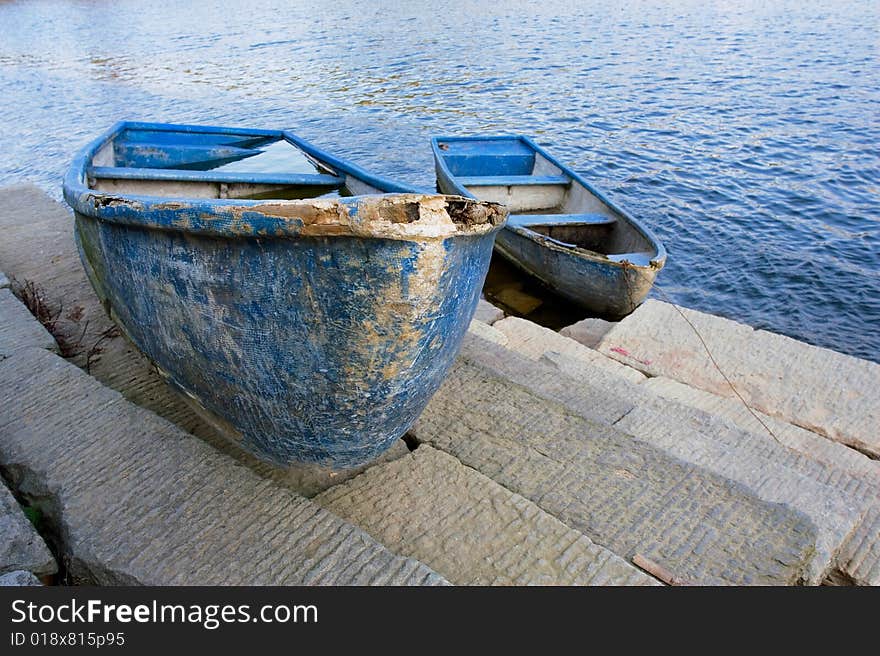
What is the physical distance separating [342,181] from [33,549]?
4.48 m

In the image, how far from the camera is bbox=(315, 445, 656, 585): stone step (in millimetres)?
2238

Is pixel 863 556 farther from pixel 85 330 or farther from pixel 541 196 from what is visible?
pixel 541 196

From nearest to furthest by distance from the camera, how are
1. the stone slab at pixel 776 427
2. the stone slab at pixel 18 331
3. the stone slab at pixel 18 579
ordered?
the stone slab at pixel 18 579, the stone slab at pixel 18 331, the stone slab at pixel 776 427

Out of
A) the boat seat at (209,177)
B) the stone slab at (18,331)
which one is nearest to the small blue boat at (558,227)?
the boat seat at (209,177)

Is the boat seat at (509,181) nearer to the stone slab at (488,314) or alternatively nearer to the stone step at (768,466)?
the stone slab at (488,314)

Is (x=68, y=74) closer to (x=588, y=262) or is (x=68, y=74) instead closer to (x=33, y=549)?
(x=588, y=262)

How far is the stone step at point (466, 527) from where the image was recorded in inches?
88.1

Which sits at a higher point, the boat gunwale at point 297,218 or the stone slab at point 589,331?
the boat gunwale at point 297,218

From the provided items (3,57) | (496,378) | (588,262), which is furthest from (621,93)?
(3,57)

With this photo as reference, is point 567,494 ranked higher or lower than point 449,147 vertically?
higher

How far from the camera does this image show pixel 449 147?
8.98 m

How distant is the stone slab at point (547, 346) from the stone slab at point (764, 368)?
23cm

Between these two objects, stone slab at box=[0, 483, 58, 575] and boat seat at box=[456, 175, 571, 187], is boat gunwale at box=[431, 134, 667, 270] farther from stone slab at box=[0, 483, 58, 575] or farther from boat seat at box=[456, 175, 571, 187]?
stone slab at box=[0, 483, 58, 575]

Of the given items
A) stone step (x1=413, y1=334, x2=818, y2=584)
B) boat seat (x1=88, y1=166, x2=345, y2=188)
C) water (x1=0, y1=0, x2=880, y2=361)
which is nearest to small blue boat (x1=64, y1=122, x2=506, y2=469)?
stone step (x1=413, y1=334, x2=818, y2=584)
